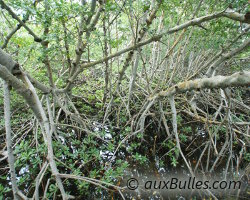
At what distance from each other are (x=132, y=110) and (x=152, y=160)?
112cm

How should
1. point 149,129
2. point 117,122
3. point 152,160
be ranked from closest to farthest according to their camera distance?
point 152,160 → point 117,122 → point 149,129

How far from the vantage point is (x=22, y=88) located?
3.58ft

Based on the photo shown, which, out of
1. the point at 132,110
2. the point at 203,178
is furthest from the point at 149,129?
the point at 203,178

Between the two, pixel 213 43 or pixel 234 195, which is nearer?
pixel 234 195

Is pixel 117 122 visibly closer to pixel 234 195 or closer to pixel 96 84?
pixel 96 84

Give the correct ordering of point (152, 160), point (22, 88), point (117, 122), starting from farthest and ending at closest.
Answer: point (117, 122)
point (152, 160)
point (22, 88)

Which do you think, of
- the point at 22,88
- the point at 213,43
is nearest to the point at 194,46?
the point at 213,43

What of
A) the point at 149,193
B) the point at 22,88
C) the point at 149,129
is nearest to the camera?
the point at 22,88

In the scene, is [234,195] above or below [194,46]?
below

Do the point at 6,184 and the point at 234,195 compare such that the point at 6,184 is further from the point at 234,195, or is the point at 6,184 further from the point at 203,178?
the point at 234,195

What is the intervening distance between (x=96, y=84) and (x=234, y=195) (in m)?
3.18

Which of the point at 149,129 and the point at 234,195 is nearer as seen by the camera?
the point at 234,195

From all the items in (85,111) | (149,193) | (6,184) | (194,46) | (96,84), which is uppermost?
(194,46)

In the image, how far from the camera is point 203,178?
219 centimetres
